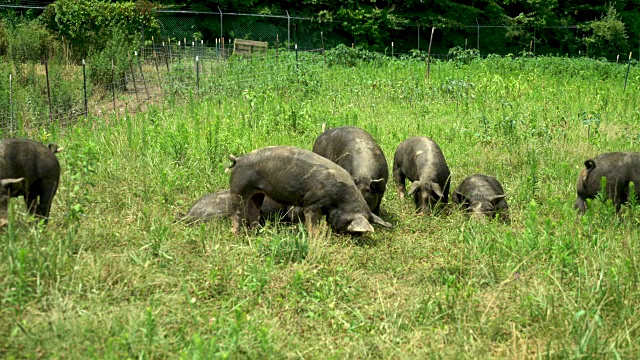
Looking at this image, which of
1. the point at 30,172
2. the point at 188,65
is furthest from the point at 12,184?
the point at 188,65

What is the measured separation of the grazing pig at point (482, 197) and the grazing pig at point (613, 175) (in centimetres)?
85

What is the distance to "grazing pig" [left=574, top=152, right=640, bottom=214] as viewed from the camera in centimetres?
700

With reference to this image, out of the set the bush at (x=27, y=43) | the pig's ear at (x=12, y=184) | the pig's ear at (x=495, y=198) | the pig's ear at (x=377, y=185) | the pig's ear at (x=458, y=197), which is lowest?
the pig's ear at (x=458, y=197)

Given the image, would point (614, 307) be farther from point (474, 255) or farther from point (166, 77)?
point (166, 77)

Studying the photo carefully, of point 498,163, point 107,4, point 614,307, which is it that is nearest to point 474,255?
point 614,307

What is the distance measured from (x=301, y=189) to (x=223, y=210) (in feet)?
2.92

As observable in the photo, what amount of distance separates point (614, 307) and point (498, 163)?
4432 mm

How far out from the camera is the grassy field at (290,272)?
14.2ft

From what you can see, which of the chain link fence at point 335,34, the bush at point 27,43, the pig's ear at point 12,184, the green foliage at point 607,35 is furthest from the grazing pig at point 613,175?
the green foliage at point 607,35

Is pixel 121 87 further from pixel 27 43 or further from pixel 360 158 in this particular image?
pixel 360 158

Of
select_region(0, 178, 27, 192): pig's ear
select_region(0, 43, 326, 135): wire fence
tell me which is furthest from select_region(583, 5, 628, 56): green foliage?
select_region(0, 178, 27, 192): pig's ear

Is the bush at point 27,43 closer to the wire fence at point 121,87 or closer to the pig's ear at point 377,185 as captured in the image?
the wire fence at point 121,87

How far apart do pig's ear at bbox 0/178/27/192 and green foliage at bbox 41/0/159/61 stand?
16.0 metres

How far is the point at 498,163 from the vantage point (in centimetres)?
905
